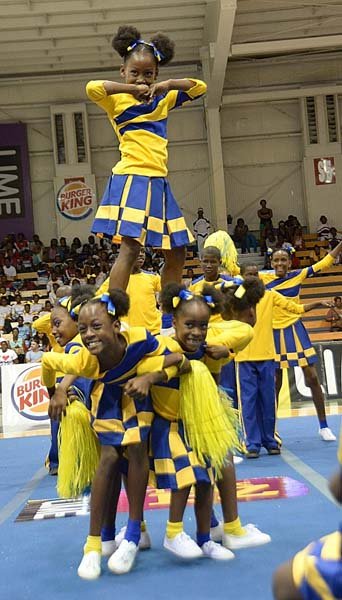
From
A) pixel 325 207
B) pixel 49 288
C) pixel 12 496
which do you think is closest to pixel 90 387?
pixel 12 496

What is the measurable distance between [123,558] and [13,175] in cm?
1803

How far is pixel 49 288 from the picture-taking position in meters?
17.2

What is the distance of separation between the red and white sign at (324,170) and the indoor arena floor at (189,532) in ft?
50.1

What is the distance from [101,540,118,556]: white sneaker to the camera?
3605 mm

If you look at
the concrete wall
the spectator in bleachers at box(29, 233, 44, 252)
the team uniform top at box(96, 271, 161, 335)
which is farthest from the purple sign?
the team uniform top at box(96, 271, 161, 335)

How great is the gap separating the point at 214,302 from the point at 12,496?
262cm

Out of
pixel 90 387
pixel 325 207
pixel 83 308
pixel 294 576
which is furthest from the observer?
pixel 325 207

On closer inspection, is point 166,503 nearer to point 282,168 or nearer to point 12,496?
point 12,496

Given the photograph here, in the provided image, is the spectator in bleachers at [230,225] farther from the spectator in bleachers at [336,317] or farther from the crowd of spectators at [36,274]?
the spectator in bleachers at [336,317]

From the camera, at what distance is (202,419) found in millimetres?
3475

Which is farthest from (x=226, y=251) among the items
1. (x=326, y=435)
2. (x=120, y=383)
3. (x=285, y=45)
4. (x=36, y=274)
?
(x=36, y=274)

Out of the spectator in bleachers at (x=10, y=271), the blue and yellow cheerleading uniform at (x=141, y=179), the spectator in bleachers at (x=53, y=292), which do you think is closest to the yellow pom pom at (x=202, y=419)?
the blue and yellow cheerleading uniform at (x=141, y=179)

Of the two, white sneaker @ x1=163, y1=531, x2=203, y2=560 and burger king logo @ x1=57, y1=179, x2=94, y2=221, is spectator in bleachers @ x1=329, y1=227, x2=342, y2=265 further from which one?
white sneaker @ x1=163, y1=531, x2=203, y2=560

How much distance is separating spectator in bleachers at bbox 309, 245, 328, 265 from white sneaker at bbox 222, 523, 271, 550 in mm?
14915
